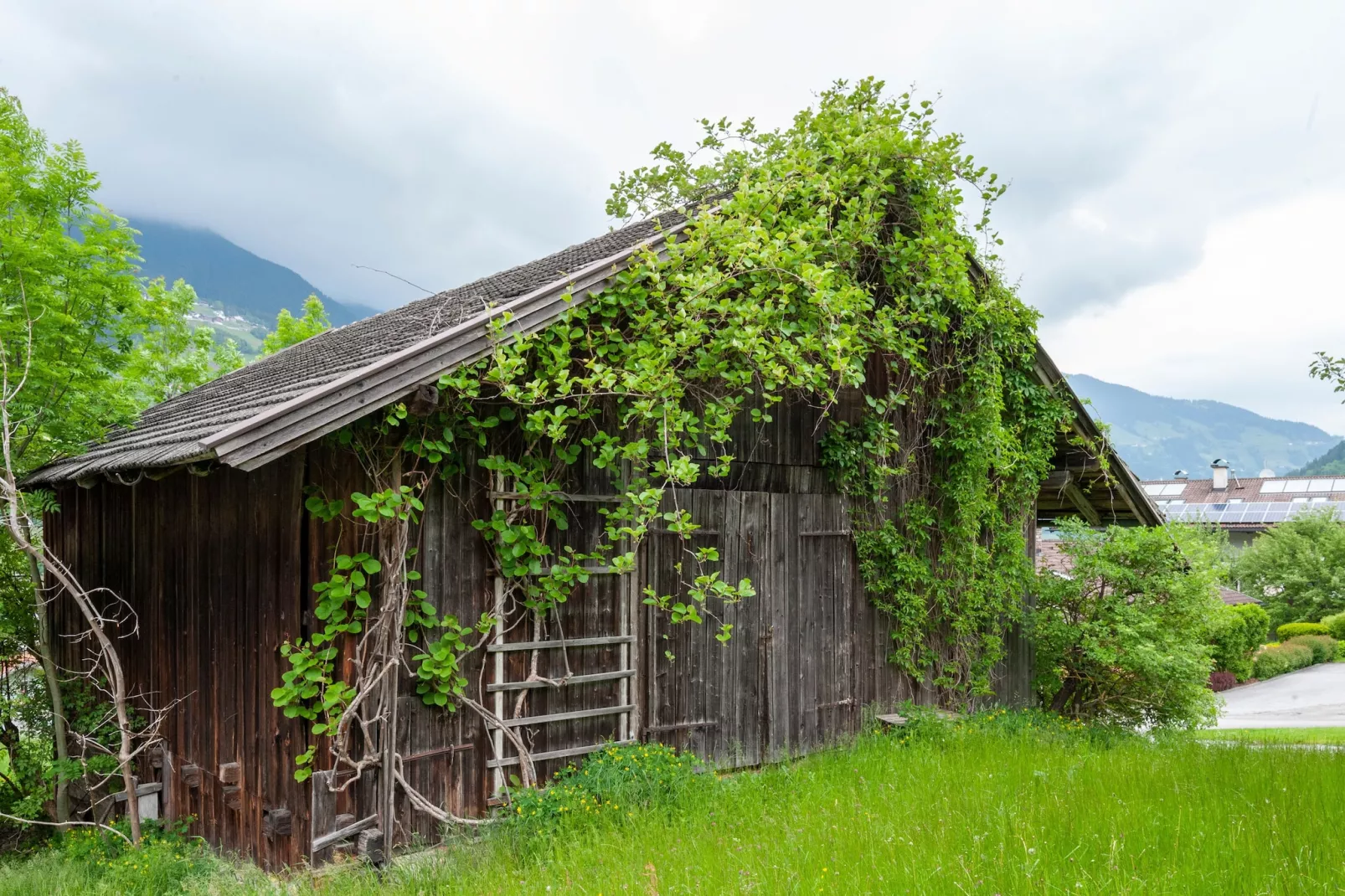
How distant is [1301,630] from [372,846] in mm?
32053

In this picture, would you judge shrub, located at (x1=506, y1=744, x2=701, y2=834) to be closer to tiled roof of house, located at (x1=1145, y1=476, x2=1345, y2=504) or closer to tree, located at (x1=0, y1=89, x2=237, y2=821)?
tree, located at (x1=0, y1=89, x2=237, y2=821)

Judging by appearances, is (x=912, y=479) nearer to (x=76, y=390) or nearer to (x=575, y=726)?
(x=575, y=726)

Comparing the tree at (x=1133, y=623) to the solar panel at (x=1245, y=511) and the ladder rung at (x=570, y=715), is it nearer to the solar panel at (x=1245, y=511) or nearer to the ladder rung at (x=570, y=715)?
the ladder rung at (x=570, y=715)

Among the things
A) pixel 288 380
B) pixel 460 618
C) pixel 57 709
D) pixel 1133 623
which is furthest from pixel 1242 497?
pixel 57 709

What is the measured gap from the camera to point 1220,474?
49.9 m

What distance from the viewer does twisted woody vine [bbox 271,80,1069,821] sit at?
5.02 meters

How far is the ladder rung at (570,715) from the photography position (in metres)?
5.61

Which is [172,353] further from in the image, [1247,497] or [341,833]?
[1247,497]

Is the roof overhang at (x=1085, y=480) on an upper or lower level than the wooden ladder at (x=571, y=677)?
upper

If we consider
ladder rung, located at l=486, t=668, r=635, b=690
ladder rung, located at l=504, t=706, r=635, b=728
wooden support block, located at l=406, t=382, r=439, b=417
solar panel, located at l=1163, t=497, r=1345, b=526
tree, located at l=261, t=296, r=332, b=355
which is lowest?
solar panel, located at l=1163, t=497, r=1345, b=526

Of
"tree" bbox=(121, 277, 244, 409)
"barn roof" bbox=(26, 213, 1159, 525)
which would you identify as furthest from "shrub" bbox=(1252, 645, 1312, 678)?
"tree" bbox=(121, 277, 244, 409)

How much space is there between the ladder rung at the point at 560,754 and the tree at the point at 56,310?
3.90 meters

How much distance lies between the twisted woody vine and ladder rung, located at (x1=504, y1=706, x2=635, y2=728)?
10 cm

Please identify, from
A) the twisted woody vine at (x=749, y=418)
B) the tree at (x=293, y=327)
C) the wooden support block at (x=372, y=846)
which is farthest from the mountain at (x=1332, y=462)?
the wooden support block at (x=372, y=846)
